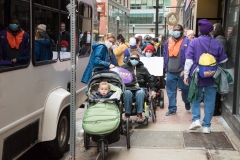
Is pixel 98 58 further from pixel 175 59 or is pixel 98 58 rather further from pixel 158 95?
pixel 158 95

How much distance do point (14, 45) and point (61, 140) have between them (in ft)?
6.82

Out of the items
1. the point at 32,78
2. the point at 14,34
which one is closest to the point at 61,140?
the point at 32,78

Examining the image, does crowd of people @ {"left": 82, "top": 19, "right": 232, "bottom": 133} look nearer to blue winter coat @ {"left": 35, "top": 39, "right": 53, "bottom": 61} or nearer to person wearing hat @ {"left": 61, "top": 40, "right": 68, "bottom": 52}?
person wearing hat @ {"left": 61, "top": 40, "right": 68, "bottom": 52}

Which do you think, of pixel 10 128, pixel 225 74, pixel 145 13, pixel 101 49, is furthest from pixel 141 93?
pixel 145 13

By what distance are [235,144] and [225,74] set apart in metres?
1.21

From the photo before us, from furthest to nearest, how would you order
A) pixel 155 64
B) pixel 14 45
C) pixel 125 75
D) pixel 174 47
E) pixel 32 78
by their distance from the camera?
pixel 155 64 → pixel 174 47 → pixel 125 75 → pixel 32 78 → pixel 14 45

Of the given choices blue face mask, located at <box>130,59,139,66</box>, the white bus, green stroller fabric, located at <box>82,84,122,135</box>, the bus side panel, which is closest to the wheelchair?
blue face mask, located at <box>130,59,139,66</box>

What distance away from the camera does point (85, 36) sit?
27.1 ft

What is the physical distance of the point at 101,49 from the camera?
6.54 metres

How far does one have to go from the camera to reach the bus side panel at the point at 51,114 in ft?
16.4

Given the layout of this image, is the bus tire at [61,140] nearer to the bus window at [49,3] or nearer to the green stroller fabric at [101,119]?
the green stroller fabric at [101,119]

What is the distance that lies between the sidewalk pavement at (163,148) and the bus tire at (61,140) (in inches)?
9.2

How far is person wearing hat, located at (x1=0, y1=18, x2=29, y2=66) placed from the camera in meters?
3.84

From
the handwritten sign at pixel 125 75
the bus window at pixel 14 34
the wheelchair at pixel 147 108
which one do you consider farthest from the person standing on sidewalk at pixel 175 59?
the bus window at pixel 14 34
